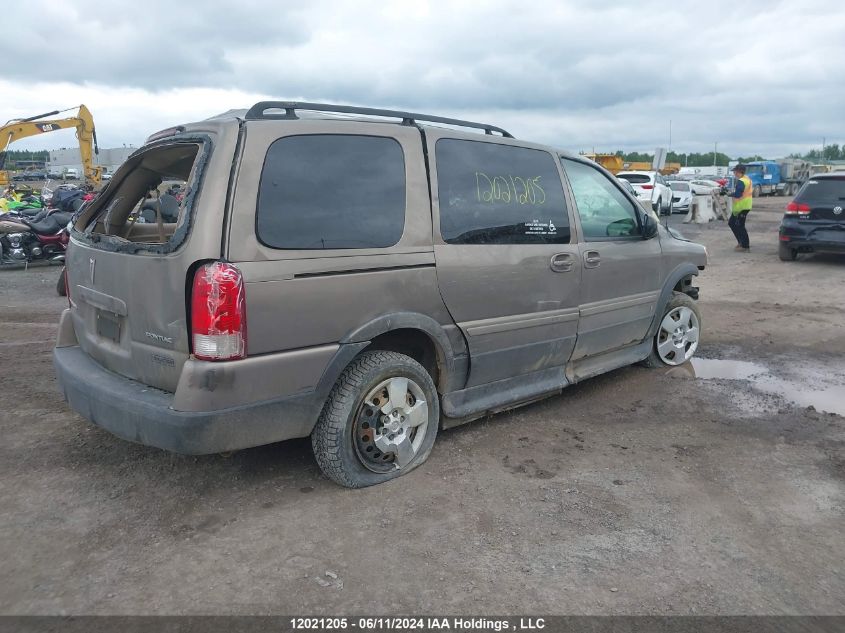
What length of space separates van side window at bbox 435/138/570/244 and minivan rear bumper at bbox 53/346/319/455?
134 cm

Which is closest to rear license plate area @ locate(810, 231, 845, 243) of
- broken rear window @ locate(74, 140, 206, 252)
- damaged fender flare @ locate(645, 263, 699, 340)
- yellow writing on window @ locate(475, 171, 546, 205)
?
damaged fender flare @ locate(645, 263, 699, 340)

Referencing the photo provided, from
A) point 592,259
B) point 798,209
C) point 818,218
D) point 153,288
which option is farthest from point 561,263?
point 798,209

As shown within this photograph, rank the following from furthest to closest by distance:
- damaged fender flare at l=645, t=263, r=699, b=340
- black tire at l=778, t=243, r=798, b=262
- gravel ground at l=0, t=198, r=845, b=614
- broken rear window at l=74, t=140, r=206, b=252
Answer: black tire at l=778, t=243, r=798, b=262 < damaged fender flare at l=645, t=263, r=699, b=340 < broken rear window at l=74, t=140, r=206, b=252 < gravel ground at l=0, t=198, r=845, b=614

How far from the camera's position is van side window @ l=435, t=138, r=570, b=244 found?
12.8 ft

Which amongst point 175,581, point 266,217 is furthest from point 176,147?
point 175,581

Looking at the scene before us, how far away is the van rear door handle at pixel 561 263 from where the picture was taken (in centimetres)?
440

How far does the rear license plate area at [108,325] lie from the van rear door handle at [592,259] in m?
2.96

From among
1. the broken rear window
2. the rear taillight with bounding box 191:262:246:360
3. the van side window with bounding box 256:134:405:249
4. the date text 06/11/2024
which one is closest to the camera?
the date text 06/11/2024

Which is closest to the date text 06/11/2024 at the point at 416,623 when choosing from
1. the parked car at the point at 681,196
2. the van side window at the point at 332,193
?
the van side window at the point at 332,193

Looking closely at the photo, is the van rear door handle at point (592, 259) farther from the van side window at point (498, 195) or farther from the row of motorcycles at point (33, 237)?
the row of motorcycles at point (33, 237)

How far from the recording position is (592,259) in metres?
4.70

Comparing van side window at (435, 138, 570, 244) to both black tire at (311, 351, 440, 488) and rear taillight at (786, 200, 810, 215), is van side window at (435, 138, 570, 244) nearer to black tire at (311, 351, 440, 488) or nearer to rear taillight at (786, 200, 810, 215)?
black tire at (311, 351, 440, 488)

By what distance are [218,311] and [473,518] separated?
157 centimetres

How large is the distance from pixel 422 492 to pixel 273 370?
107 cm
